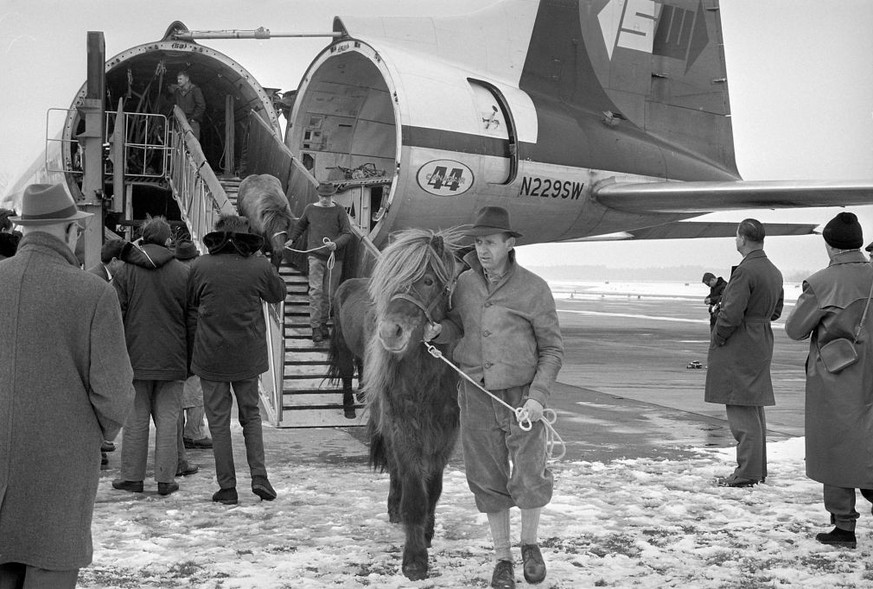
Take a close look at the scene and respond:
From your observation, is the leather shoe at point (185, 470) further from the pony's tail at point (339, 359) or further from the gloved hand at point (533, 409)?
the gloved hand at point (533, 409)

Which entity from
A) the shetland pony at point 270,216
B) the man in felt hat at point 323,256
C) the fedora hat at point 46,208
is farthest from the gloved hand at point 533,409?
the shetland pony at point 270,216

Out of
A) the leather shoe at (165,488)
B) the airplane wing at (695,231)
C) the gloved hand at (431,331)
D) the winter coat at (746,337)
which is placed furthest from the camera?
the airplane wing at (695,231)

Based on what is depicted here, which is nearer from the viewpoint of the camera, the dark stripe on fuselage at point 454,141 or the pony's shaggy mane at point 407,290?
the pony's shaggy mane at point 407,290

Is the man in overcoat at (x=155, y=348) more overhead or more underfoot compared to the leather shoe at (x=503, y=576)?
more overhead

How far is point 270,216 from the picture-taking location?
10.1 m

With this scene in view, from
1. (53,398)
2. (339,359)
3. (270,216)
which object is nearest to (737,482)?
(339,359)

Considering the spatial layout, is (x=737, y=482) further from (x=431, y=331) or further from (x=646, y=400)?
(x=646, y=400)

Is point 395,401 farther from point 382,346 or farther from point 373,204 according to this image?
point 373,204

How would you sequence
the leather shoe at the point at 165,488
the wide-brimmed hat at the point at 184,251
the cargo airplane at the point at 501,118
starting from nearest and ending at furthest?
1. the leather shoe at the point at 165,488
2. the wide-brimmed hat at the point at 184,251
3. the cargo airplane at the point at 501,118

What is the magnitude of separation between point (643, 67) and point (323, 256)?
44.5 feet

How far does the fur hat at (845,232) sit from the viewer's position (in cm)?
542

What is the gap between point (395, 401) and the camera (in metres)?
4.73

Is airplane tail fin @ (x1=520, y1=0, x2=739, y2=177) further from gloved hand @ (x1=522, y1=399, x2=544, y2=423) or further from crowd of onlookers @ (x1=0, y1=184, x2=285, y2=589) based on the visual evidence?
crowd of onlookers @ (x1=0, y1=184, x2=285, y2=589)

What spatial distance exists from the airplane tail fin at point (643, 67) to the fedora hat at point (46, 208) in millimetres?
14931
